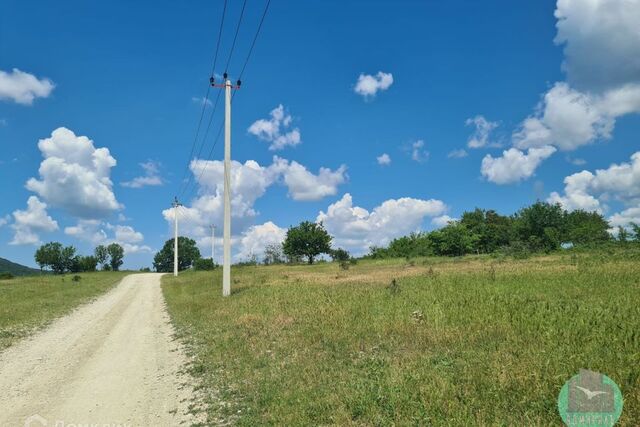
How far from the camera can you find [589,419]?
5.05m

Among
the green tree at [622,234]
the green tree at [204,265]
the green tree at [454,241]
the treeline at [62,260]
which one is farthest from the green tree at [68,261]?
the green tree at [622,234]

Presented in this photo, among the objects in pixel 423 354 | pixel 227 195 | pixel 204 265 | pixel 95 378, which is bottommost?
pixel 95 378

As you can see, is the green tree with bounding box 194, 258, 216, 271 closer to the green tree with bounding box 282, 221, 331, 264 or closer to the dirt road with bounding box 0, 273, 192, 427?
the green tree with bounding box 282, 221, 331, 264

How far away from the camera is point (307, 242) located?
98.2 metres

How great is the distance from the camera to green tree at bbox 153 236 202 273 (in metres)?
154

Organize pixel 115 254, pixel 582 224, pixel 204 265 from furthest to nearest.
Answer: pixel 115 254 → pixel 204 265 → pixel 582 224

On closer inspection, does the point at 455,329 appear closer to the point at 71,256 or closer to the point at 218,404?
the point at 218,404

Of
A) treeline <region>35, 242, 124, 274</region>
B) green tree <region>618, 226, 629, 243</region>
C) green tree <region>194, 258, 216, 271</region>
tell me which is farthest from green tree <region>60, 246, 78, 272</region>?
green tree <region>618, 226, 629, 243</region>

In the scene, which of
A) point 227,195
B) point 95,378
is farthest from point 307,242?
point 95,378

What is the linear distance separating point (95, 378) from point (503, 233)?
98085 millimetres

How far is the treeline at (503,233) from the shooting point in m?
61.9

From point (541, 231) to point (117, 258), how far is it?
141834 mm

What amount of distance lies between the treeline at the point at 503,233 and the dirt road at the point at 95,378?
4357 centimetres

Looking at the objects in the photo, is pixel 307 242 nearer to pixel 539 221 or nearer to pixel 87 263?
pixel 539 221
